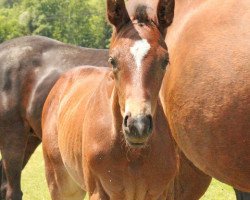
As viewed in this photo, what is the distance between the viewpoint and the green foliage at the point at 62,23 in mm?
50406

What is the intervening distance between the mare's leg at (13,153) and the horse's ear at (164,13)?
109 inches

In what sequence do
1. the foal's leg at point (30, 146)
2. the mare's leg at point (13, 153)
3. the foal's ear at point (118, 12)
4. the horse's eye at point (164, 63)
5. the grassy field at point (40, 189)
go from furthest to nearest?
the grassy field at point (40, 189) < the foal's leg at point (30, 146) < the mare's leg at point (13, 153) < the foal's ear at point (118, 12) < the horse's eye at point (164, 63)

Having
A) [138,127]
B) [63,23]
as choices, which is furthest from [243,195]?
[63,23]

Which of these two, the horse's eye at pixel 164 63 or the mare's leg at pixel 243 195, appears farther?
the mare's leg at pixel 243 195

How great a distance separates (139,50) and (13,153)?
2.98m

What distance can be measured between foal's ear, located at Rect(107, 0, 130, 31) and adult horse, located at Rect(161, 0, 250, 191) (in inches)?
11.4

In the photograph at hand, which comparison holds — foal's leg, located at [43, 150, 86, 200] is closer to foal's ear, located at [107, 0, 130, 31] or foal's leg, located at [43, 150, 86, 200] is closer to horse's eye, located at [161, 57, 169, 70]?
foal's ear, located at [107, 0, 130, 31]

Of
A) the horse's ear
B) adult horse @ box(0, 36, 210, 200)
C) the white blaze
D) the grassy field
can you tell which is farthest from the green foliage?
the white blaze

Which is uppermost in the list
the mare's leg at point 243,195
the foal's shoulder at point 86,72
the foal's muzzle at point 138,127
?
the foal's muzzle at point 138,127

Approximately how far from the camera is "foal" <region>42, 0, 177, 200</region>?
8.00 feet

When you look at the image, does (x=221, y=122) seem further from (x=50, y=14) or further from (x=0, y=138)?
(x=50, y=14)

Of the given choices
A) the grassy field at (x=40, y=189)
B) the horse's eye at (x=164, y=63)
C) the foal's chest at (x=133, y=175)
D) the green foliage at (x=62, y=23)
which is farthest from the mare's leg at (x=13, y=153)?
the green foliage at (x=62, y=23)

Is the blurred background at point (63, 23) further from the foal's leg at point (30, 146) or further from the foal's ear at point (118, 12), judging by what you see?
the foal's ear at point (118, 12)

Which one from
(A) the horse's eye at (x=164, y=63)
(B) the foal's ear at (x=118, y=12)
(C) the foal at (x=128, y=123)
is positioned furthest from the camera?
(B) the foal's ear at (x=118, y=12)
